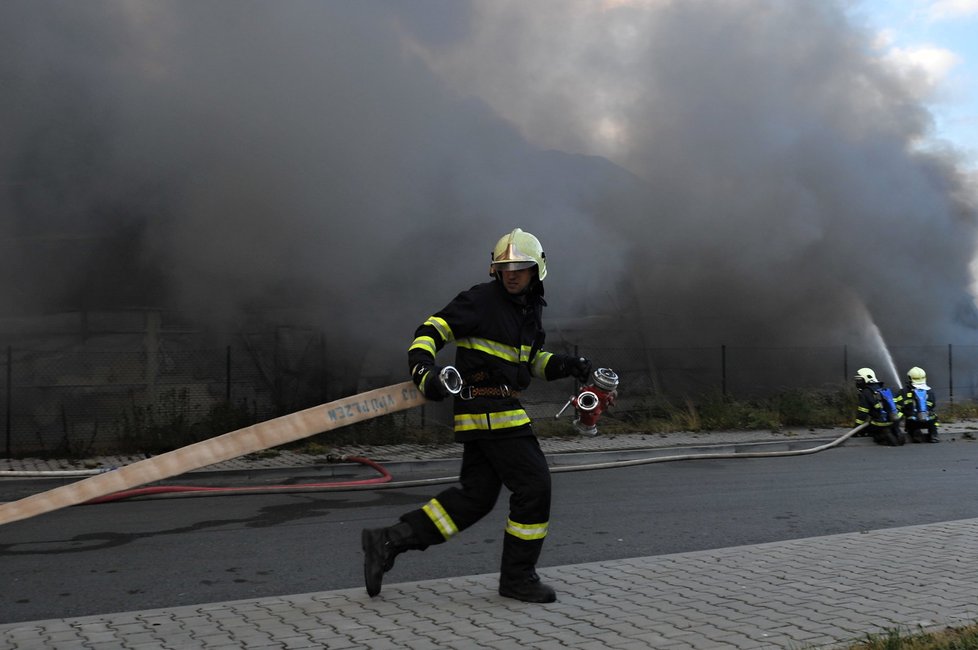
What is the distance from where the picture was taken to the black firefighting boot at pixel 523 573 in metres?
3.98

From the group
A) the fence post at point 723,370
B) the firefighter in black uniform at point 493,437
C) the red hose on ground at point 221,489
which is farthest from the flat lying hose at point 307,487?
the fence post at point 723,370

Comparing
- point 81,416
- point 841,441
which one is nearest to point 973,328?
point 841,441

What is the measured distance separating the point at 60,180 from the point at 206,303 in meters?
2.16

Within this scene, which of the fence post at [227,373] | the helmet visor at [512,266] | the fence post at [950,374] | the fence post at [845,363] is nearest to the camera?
the helmet visor at [512,266]

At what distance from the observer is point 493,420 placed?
3924 mm

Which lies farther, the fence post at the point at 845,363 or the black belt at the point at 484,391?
the fence post at the point at 845,363

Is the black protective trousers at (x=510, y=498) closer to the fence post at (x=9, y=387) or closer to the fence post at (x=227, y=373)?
the fence post at (x=9, y=387)

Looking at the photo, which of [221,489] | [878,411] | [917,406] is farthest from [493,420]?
[917,406]

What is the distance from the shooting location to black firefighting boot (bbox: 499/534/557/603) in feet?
13.1

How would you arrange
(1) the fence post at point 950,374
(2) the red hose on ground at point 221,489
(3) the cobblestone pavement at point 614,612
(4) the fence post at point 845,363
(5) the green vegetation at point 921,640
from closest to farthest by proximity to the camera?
(5) the green vegetation at point 921,640
(3) the cobblestone pavement at point 614,612
(2) the red hose on ground at point 221,489
(4) the fence post at point 845,363
(1) the fence post at point 950,374

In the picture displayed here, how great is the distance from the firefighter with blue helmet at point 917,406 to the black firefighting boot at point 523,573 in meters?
9.77

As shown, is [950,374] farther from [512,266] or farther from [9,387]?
[512,266]

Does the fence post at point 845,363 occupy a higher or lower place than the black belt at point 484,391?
higher

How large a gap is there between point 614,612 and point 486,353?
1.17 meters
